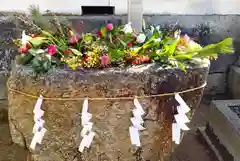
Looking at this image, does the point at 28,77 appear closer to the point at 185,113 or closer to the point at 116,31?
the point at 116,31

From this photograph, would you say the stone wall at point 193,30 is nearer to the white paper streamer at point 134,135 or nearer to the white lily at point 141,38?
the white lily at point 141,38

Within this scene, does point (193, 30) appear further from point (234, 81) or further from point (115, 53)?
point (115, 53)

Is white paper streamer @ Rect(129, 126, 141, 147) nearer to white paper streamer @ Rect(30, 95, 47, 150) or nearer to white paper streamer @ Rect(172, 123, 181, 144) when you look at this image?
white paper streamer @ Rect(172, 123, 181, 144)

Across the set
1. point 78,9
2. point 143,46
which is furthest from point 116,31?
point 78,9

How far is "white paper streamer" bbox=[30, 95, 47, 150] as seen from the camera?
1.73 metres

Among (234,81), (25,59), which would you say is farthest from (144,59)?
(234,81)

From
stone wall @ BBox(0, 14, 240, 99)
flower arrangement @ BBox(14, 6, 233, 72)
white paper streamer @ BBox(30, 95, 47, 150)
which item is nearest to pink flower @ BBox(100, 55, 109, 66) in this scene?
flower arrangement @ BBox(14, 6, 233, 72)

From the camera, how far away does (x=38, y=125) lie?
1766 millimetres

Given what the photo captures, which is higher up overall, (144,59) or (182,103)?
(144,59)

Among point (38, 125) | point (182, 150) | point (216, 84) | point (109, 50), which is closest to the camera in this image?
point (38, 125)

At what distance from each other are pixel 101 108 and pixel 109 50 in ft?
1.13

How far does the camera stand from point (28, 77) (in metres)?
1.74

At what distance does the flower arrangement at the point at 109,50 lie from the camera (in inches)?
71.7

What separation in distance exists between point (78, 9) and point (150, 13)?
73 centimetres
